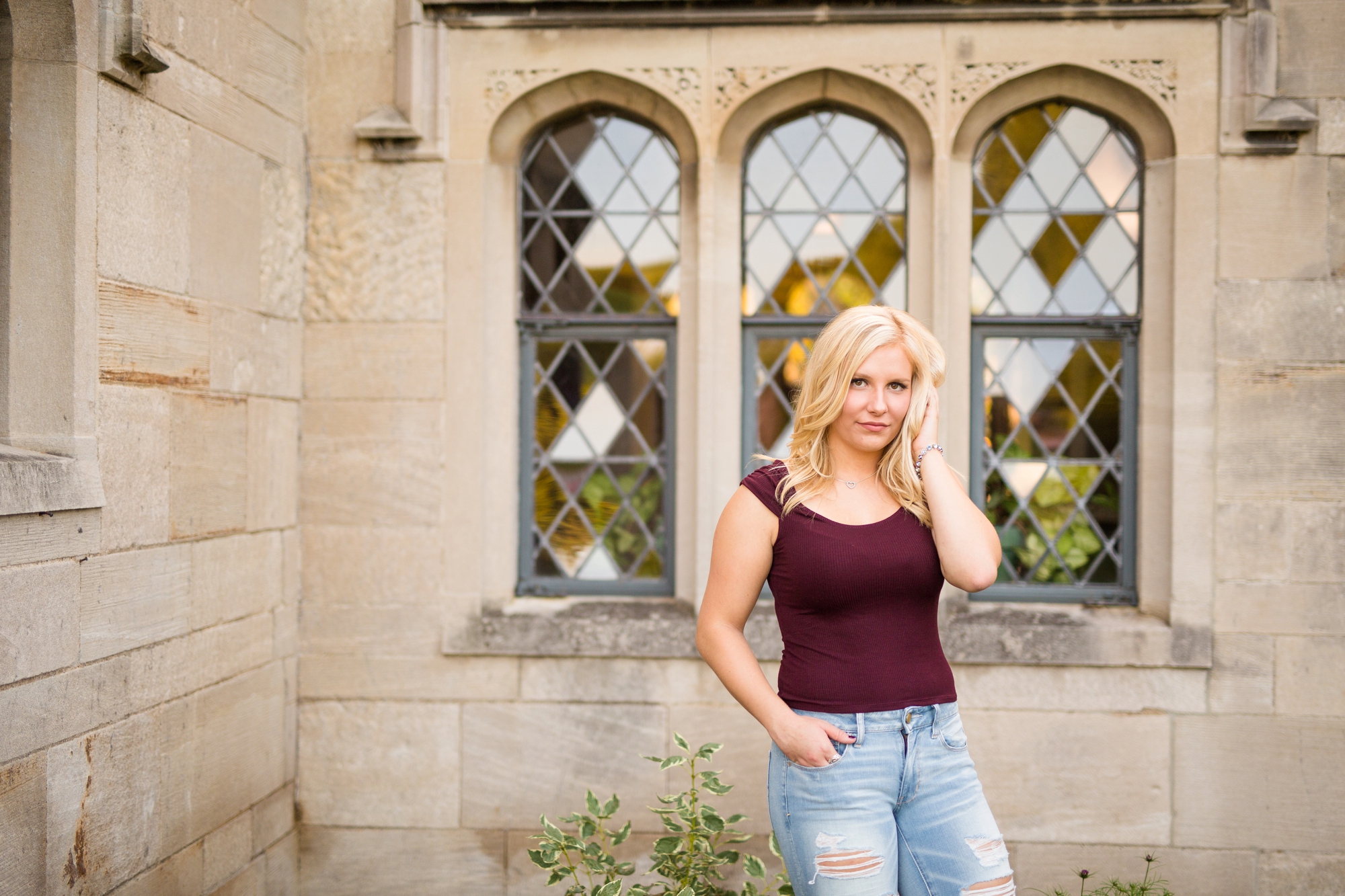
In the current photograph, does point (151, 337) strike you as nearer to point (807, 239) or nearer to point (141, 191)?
point (141, 191)

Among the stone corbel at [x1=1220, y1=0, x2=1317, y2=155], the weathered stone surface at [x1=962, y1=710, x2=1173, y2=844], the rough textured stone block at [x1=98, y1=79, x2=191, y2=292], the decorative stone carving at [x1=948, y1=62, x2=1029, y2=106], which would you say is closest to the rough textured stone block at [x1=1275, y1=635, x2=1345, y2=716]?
the weathered stone surface at [x1=962, y1=710, x2=1173, y2=844]

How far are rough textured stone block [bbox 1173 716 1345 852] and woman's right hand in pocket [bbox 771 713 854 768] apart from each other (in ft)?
7.55

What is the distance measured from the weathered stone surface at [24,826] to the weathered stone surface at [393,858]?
1367 millimetres

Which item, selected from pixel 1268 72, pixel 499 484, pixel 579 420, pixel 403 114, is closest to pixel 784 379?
pixel 579 420

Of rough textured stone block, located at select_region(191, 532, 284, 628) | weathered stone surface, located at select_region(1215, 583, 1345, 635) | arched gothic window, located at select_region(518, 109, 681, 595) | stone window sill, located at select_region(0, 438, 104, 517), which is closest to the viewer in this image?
stone window sill, located at select_region(0, 438, 104, 517)

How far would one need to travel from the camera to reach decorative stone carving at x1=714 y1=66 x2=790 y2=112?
3785 millimetres

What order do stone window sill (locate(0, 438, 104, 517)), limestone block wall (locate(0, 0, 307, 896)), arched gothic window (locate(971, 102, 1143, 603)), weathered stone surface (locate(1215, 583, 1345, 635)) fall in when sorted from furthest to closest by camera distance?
arched gothic window (locate(971, 102, 1143, 603)) < weathered stone surface (locate(1215, 583, 1345, 635)) < limestone block wall (locate(0, 0, 307, 896)) < stone window sill (locate(0, 438, 104, 517))

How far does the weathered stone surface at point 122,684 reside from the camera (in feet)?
8.09

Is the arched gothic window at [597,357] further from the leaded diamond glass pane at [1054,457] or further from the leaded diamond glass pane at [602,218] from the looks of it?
the leaded diamond glass pane at [1054,457]

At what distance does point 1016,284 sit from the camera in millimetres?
3932

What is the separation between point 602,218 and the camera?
4.00 metres

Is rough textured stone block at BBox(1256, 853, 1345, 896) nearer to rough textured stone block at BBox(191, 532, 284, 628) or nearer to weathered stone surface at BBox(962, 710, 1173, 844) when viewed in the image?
weathered stone surface at BBox(962, 710, 1173, 844)

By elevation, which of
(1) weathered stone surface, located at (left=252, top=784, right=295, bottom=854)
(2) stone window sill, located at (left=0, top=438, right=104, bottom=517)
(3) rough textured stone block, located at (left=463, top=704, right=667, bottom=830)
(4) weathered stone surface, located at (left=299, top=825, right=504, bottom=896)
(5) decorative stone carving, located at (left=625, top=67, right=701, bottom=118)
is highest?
(5) decorative stone carving, located at (left=625, top=67, right=701, bottom=118)

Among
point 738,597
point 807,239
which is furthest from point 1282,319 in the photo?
point 738,597
